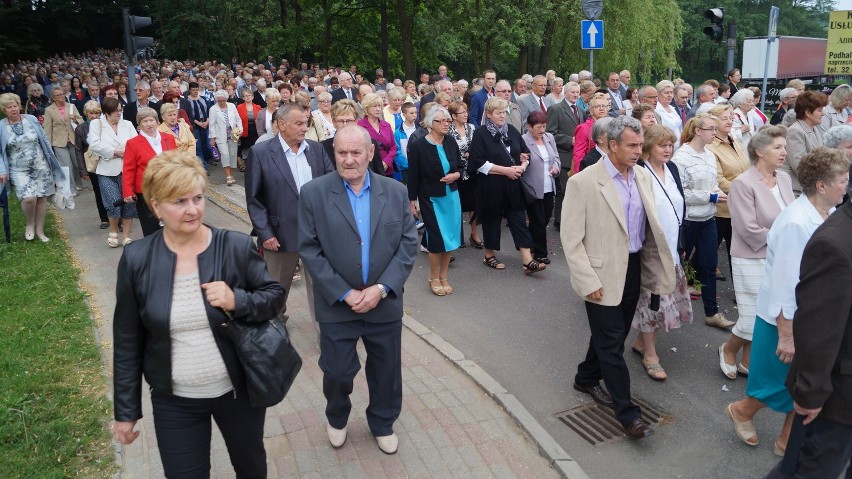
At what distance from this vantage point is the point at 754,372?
168 inches

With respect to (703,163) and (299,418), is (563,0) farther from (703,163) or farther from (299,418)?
(299,418)

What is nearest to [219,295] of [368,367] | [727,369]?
[368,367]

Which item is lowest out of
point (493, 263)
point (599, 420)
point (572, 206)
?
point (599, 420)

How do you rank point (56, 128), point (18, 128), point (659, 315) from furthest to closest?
1. point (56, 128)
2. point (18, 128)
3. point (659, 315)

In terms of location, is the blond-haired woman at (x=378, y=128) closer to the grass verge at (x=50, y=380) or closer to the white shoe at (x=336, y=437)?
the grass verge at (x=50, y=380)

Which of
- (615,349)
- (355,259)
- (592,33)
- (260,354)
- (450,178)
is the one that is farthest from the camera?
(592,33)

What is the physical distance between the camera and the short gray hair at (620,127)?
4566mm

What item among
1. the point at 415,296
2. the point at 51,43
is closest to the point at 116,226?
the point at 415,296

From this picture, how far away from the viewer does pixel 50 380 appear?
537 centimetres

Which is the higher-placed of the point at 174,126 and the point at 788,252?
the point at 174,126

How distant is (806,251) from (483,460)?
2.22 meters

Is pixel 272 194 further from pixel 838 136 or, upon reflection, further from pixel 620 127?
pixel 838 136

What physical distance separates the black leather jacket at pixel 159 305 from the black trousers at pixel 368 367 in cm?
109

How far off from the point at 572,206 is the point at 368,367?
1.71 metres
